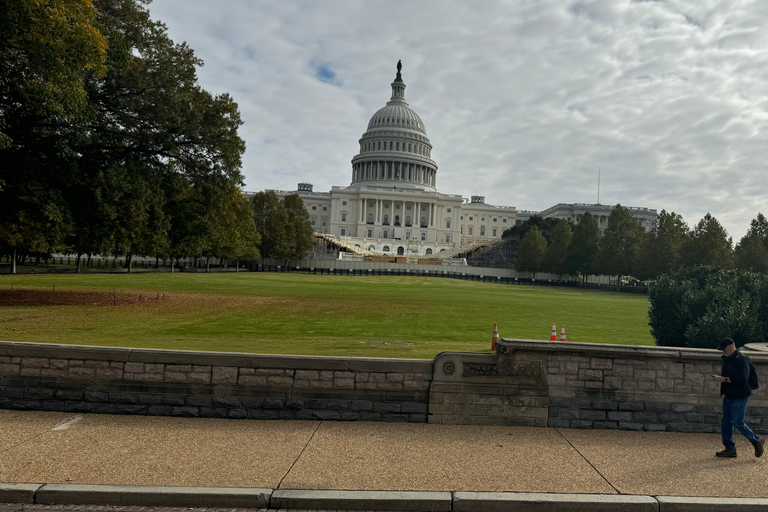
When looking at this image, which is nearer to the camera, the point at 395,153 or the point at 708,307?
the point at 708,307

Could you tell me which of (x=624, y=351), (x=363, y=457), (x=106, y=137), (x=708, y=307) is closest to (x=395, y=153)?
(x=106, y=137)

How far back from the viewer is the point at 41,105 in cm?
1856

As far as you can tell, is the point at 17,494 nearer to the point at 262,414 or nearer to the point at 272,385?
the point at 262,414

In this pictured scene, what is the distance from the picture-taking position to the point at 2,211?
71.6ft

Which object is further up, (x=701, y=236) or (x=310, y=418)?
(x=701, y=236)

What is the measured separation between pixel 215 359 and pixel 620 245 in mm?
77707

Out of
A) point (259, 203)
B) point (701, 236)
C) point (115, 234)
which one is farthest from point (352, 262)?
point (115, 234)

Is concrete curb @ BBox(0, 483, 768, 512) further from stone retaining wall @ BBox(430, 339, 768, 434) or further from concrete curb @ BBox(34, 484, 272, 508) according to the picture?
stone retaining wall @ BBox(430, 339, 768, 434)

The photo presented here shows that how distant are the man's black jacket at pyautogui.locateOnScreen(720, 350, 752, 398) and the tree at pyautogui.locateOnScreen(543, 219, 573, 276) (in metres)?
82.8

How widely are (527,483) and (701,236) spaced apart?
6521cm

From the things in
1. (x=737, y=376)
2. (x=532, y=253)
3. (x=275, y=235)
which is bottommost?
(x=737, y=376)

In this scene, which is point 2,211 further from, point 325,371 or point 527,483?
point 527,483

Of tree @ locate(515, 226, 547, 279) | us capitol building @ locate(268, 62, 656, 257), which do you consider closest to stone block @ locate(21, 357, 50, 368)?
tree @ locate(515, 226, 547, 279)

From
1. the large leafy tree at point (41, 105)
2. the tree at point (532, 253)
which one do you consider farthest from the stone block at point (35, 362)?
the tree at point (532, 253)
